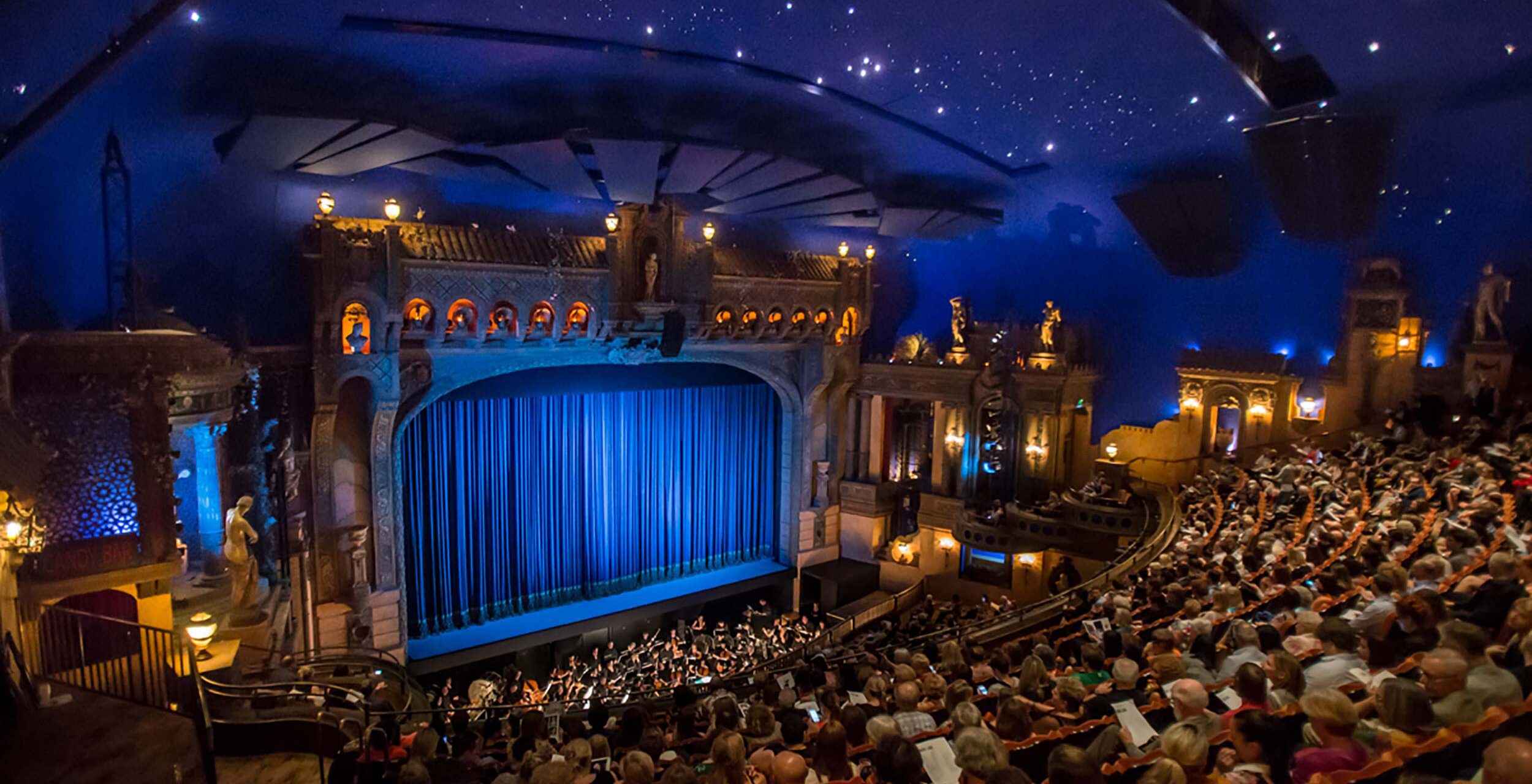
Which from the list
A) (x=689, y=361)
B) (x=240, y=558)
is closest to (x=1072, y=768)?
(x=240, y=558)

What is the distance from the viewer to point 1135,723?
4.66 metres

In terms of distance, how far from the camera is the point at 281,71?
10.4 meters

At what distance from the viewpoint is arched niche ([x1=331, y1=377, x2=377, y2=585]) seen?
13.6 metres

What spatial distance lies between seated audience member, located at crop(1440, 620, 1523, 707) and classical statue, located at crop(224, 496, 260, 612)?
11.5m

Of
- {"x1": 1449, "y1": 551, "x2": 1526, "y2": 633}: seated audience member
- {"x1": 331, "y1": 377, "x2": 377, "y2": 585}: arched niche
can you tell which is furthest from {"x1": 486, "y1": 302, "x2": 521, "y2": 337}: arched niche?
{"x1": 1449, "y1": 551, "x2": 1526, "y2": 633}: seated audience member

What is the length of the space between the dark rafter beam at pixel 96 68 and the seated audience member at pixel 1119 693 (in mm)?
11332

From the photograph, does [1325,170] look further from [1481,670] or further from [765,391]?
[1481,670]

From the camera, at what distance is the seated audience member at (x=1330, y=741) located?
11.8ft

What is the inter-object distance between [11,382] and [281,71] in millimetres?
5204

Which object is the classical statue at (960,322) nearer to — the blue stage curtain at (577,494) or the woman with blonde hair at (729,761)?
the blue stage curtain at (577,494)

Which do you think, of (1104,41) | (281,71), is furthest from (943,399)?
(281,71)

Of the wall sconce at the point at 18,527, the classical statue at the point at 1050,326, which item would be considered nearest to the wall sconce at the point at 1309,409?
the classical statue at the point at 1050,326

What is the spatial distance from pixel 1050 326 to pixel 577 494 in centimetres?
1213

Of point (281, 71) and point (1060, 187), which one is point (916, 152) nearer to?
point (1060, 187)
